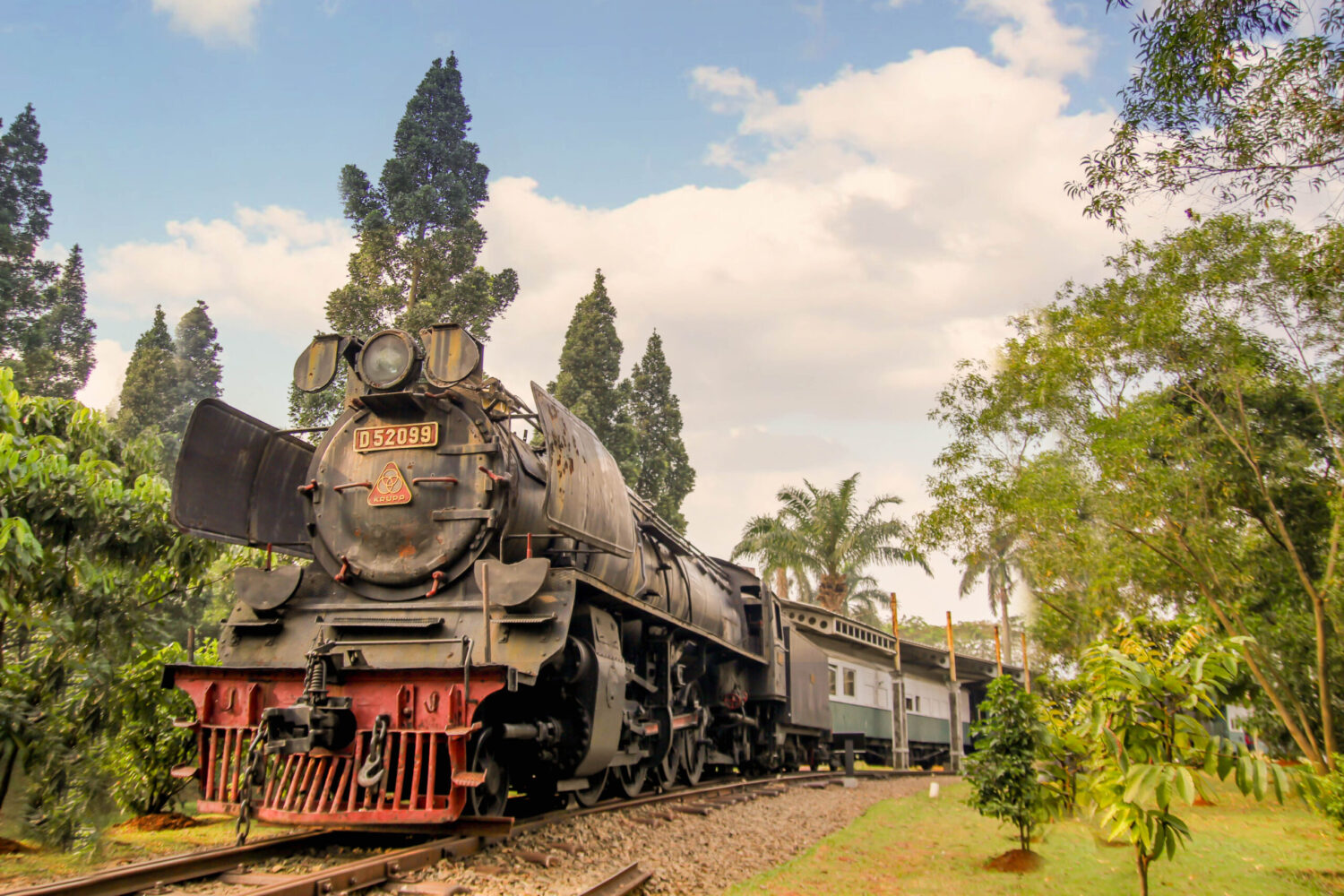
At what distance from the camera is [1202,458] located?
12781 mm

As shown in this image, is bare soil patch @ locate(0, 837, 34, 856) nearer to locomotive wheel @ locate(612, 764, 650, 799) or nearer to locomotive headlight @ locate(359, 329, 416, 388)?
locomotive headlight @ locate(359, 329, 416, 388)

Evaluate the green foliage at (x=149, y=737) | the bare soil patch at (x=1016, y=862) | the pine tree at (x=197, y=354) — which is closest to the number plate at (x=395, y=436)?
the green foliage at (x=149, y=737)

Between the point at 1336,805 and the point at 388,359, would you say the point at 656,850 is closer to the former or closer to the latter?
the point at 388,359

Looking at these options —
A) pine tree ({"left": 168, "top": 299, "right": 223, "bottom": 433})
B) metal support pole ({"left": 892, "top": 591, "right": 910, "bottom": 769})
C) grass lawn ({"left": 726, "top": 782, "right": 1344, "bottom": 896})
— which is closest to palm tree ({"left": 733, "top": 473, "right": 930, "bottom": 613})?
metal support pole ({"left": 892, "top": 591, "right": 910, "bottom": 769})

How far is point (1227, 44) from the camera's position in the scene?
23.9 feet

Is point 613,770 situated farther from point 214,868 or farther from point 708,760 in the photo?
point 214,868

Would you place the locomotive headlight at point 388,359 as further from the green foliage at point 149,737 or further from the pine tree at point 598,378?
the pine tree at point 598,378

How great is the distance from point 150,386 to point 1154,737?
107ft

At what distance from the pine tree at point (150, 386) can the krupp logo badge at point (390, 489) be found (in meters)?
25.8

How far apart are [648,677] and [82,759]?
14.7ft

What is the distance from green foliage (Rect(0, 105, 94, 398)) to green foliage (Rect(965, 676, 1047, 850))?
2523cm

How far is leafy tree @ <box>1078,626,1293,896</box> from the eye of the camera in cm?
425

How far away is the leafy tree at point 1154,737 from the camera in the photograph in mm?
4250

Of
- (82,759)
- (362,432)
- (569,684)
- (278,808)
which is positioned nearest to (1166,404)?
(569,684)
